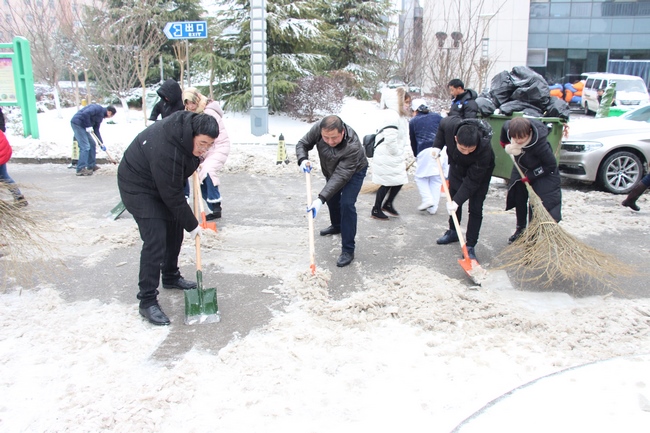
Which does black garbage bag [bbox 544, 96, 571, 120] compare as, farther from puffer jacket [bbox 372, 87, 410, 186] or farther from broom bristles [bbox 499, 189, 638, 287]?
broom bristles [bbox 499, 189, 638, 287]

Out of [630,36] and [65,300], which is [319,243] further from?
[630,36]

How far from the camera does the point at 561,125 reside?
782 cm

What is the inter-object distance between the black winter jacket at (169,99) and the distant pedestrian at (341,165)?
197 cm

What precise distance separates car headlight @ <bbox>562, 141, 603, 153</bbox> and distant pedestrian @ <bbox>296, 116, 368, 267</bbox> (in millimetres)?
4971

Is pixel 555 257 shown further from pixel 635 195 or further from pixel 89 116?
pixel 89 116

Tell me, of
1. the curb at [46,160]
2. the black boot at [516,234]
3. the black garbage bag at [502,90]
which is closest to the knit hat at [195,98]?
the black boot at [516,234]

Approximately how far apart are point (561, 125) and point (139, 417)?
23.1 feet

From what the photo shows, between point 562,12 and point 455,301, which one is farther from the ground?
point 562,12

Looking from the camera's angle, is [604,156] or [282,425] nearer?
[282,425]

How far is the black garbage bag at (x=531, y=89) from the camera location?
800 centimetres

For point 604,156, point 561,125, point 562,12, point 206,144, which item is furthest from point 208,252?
point 562,12

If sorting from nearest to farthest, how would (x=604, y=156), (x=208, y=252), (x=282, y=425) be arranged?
(x=282, y=425), (x=208, y=252), (x=604, y=156)

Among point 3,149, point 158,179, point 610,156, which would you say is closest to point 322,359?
point 158,179

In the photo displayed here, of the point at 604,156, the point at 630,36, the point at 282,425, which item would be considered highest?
the point at 630,36
